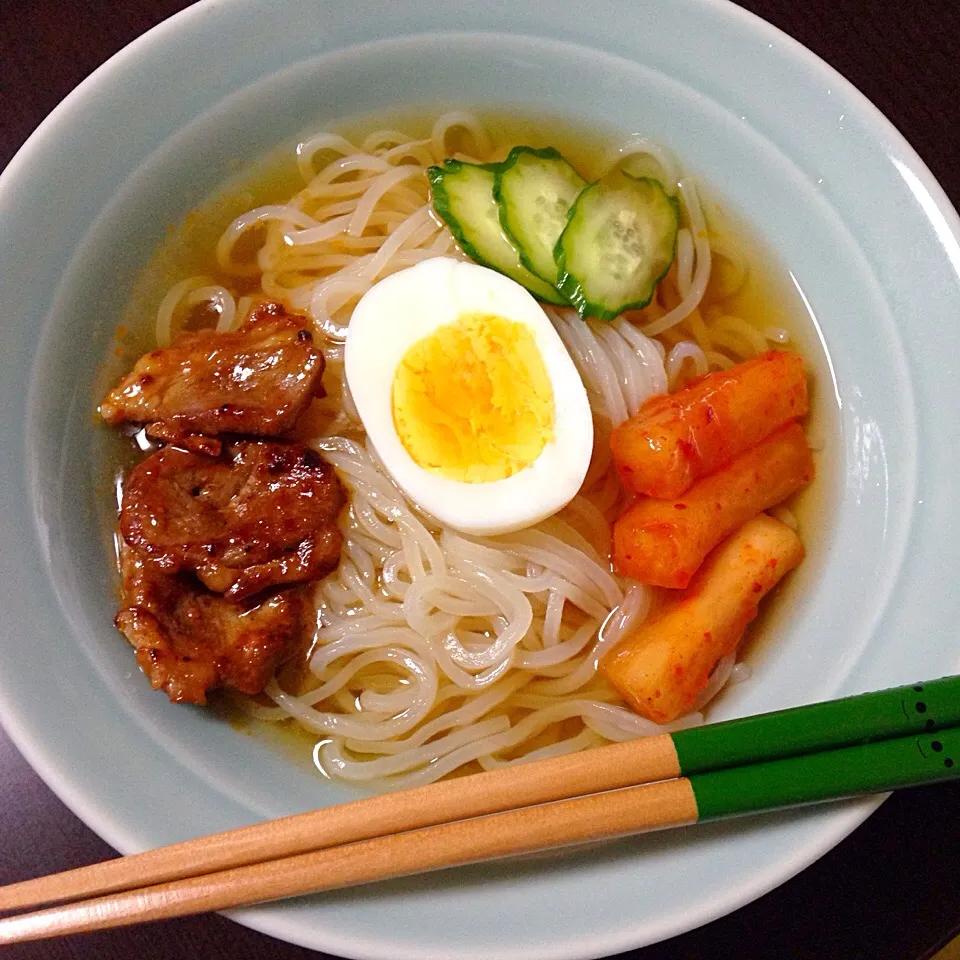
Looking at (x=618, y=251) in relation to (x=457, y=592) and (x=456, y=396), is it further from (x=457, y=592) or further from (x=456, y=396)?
(x=457, y=592)

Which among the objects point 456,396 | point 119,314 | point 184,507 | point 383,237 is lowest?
point 184,507

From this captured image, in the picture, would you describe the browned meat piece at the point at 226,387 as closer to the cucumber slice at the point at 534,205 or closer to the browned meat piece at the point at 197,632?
the browned meat piece at the point at 197,632

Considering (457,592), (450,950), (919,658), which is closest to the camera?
(450,950)

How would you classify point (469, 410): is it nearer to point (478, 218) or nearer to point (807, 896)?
point (478, 218)

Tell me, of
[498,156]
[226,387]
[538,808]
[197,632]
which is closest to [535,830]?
[538,808]

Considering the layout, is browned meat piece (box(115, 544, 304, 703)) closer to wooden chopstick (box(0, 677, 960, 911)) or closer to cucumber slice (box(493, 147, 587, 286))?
wooden chopstick (box(0, 677, 960, 911))

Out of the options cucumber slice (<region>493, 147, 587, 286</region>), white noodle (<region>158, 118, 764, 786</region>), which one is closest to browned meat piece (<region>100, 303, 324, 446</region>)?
white noodle (<region>158, 118, 764, 786</region>)

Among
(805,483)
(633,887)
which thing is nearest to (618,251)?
(805,483)
